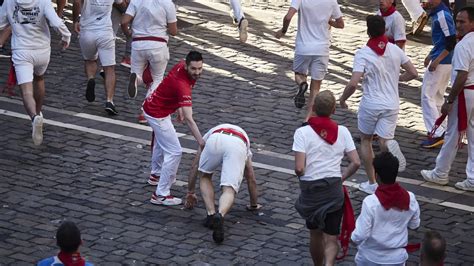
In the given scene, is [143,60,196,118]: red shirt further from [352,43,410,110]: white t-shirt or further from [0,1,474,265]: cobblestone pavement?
[352,43,410,110]: white t-shirt

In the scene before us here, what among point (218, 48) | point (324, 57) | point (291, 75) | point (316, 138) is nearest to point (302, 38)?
point (324, 57)

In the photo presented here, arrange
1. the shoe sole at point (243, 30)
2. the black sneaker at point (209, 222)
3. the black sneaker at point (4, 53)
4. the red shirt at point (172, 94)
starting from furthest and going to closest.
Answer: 1. the shoe sole at point (243, 30)
2. the black sneaker at point (4, 53)
3. the red shirt at point (172, 94)
4. the black sneaker at point (209, 222)

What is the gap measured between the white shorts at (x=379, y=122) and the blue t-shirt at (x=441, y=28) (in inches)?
78.9

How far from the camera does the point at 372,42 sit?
12508 mm

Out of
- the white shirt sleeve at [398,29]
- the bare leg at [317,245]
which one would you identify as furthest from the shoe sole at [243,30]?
the bare leg at [317,245]

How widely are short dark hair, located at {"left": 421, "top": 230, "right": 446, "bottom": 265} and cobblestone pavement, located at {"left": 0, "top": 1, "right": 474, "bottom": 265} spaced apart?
9.26 ft

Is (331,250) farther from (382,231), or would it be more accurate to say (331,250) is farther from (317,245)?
(382,231)

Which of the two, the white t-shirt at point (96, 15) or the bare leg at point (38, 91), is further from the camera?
the white t-shirt at point (96, 15)

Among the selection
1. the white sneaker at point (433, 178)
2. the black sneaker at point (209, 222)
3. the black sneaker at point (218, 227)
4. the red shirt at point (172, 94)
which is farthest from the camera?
the white sneaker at point (433, 178)

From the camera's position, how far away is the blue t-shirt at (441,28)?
14.1m

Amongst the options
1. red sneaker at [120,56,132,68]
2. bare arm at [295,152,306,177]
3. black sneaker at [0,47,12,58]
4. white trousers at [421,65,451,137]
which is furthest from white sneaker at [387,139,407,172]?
black sneaker at [0,47,12,58]

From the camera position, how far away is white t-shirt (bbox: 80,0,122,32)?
15008 millimetres

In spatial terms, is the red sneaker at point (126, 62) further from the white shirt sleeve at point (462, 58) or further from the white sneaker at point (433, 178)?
the white shirt sleeve at point (462, 58)

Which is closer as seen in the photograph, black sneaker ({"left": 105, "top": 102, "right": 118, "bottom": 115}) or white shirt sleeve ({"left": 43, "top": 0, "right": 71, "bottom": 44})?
white shirt sleeve ({"left": 43, "top": 0, "right": 71, "bottom": 44})
